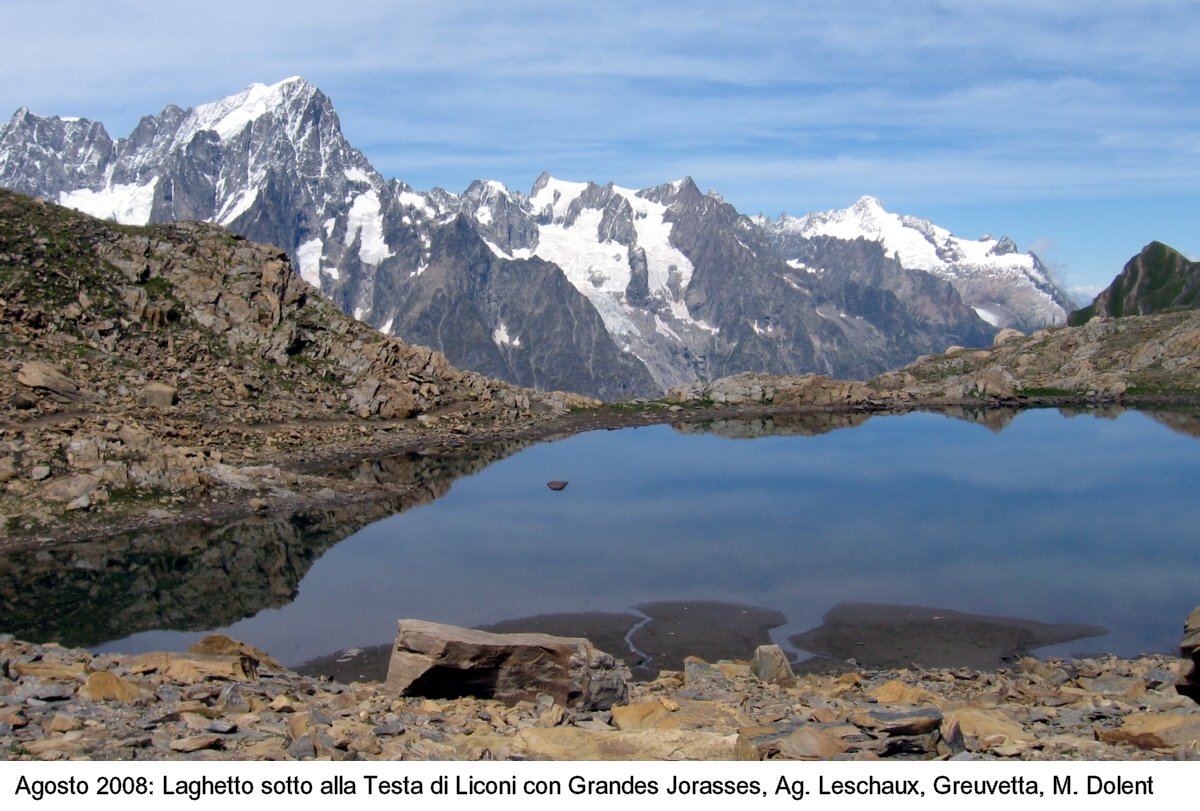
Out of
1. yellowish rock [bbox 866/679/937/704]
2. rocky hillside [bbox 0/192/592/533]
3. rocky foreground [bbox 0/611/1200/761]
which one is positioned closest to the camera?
rocky foreground [bbox 0/611/1200/761]

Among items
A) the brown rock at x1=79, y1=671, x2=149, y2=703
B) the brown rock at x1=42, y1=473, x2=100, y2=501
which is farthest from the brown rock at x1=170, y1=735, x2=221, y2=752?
the brown rock at x1=42, y1=473, x2=100, y2=501

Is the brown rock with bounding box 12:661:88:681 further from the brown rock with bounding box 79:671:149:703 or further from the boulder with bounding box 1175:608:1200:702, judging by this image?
the boulder with bounding box 1175:608:1200:702

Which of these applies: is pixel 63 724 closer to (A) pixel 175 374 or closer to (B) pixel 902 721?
(B) pixel 902 721

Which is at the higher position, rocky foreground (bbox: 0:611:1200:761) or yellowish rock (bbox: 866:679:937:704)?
rocky foreground (bbox: 0:611:1200:761)

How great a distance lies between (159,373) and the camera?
9406 centimetres

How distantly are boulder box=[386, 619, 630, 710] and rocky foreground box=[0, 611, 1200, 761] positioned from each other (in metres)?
0.08

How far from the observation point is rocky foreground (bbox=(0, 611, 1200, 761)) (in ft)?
66.8

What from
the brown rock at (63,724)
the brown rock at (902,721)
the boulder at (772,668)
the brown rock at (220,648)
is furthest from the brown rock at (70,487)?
the brown rock at (902,721)

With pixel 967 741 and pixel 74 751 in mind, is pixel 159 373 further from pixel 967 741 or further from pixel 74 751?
pixel 967 741

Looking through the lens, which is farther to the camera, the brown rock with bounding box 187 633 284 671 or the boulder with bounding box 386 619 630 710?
the brown rock with bounding box 187 633 284 671

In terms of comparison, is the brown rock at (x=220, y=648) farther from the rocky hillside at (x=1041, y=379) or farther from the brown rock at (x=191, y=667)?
the rocky hillside at (x=1041, y=379)

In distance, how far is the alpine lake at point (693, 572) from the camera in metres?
44.2

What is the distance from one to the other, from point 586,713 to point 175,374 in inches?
3152

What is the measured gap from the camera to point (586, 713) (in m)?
27.0
